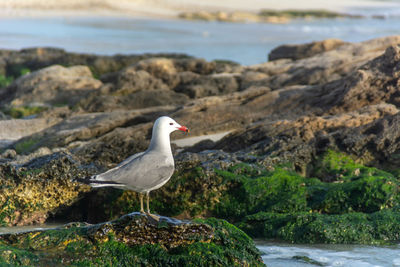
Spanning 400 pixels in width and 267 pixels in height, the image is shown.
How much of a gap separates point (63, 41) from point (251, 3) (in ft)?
93.5

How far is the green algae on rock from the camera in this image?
5.18 meters

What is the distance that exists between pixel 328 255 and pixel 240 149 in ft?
12.9

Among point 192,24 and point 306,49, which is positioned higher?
point 306,49

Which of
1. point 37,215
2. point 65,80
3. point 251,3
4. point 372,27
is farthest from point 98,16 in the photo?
point 37,215

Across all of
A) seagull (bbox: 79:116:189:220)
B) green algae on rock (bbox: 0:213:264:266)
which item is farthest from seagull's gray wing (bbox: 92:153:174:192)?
green algae on rock (bbox: 0:213:264:266)

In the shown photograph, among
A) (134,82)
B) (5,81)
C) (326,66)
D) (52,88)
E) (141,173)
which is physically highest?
(141,173)

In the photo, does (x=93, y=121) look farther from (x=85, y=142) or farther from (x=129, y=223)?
(x=129, y=223)

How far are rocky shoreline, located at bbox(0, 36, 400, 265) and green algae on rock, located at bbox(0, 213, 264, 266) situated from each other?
0.06 metres

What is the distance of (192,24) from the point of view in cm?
5294

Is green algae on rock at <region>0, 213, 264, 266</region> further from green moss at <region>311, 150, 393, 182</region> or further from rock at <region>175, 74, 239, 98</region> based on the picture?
rock at <region>175, 74, 239, 98</region>

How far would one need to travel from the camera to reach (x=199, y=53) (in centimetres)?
3231

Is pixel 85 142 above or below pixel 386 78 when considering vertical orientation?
below

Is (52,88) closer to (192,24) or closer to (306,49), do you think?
(306,49)

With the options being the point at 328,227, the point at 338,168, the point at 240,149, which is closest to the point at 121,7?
the point at 240,149
